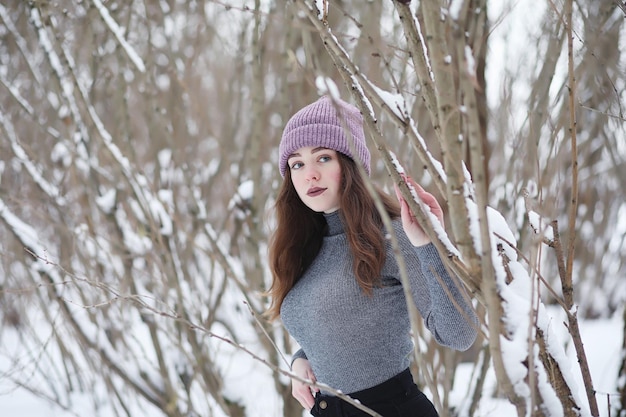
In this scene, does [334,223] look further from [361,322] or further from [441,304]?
[441,304]

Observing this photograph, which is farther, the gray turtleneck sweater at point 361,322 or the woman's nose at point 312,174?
the woman's nose at point 312,174

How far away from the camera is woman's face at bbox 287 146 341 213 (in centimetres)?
173

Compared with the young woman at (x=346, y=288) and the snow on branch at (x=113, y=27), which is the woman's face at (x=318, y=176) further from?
the snow on branch at (x=113, y=27)

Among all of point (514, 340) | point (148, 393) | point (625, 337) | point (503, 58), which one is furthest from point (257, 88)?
point (514, 340)

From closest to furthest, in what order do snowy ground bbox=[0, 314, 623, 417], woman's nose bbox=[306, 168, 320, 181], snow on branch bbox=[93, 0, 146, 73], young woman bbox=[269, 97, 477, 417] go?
1. young woman bbox=[269, 97, 477, 417]
2. woman's nose bbox=[306, 168, 320, 181]
3. snow on branch bbox=[93, 0, 146, 73]
4. snowy ground bbox=[0, 314, 623, 417]

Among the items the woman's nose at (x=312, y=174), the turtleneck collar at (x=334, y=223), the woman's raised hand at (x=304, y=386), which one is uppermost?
the woman's nose at (x=312, y=174)

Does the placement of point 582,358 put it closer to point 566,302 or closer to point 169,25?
point 566,302

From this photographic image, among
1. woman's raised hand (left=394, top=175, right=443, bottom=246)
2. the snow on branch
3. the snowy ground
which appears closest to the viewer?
woman's raised hand (left=394, top=175, right=443, bottom=246)

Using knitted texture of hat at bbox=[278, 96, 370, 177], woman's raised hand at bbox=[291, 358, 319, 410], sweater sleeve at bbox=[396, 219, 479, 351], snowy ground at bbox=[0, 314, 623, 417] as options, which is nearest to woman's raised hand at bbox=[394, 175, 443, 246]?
sweater sleeve at bbox=[396, 219, 479, 351]

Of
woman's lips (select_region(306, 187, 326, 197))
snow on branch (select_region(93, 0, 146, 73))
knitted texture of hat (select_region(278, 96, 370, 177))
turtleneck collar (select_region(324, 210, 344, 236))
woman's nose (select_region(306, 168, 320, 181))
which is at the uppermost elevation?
snow on branch (select_region(93, 0, 146, 73))

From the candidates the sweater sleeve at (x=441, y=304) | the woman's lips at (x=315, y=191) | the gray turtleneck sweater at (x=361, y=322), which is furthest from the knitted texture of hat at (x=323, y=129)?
the sweater sleeve at (x=441, y=304)

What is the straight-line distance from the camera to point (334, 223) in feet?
5.92

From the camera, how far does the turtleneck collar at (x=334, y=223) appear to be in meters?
1.79

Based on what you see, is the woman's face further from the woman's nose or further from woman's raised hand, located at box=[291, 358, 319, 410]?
woman's raised hand, located at box=[291, 358, 319, 410]
